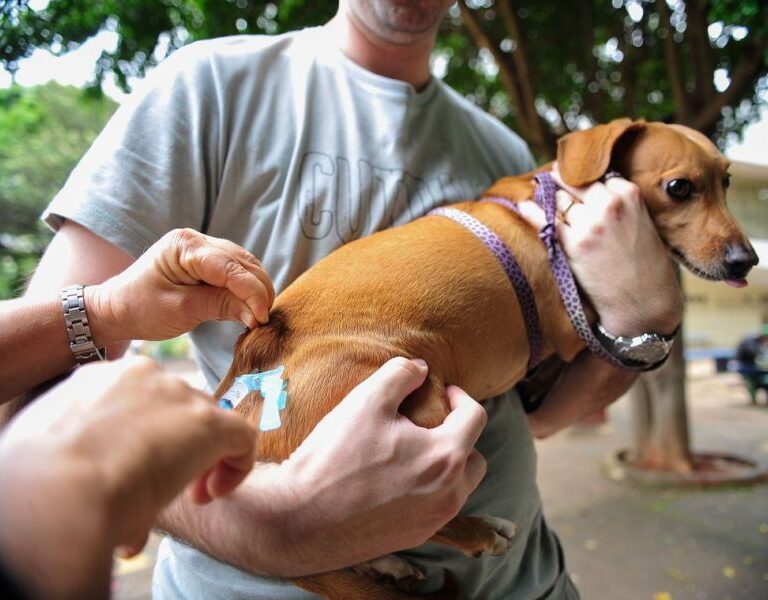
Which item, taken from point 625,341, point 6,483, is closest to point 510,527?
point 625,341

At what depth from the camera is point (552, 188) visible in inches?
68.9

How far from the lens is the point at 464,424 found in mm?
1023

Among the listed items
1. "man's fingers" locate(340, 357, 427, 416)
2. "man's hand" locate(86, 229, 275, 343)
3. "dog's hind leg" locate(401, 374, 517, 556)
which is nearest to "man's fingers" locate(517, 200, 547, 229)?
"dog's hind leg" locate(401, 374, 517, 556)

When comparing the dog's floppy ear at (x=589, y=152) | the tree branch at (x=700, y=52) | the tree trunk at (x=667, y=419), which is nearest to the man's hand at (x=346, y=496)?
the dog's floppy ear at (x=589, y=152)

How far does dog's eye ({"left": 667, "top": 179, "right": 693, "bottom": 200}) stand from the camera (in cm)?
170

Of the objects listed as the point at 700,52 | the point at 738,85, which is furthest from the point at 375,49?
the point at 738,85

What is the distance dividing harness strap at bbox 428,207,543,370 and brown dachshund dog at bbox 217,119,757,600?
1.0 inches

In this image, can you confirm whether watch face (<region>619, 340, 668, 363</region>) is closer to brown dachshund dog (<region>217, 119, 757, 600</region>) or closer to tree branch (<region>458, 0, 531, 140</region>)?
brown dachshund dog (<region>217, 119, 757, 600</region>)

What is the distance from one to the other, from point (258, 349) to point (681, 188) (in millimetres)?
1431

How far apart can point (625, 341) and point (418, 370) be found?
0.75 meters

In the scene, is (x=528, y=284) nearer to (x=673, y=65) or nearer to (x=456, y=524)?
(x=456, y=524)

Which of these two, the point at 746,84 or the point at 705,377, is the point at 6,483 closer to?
the point at 746,84

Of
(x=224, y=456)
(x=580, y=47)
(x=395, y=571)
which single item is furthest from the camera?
(x=580, y=47)

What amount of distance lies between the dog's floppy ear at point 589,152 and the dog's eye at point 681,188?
0.69 ft
